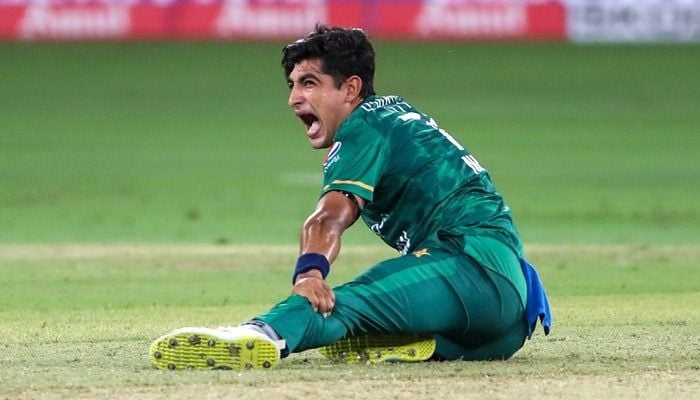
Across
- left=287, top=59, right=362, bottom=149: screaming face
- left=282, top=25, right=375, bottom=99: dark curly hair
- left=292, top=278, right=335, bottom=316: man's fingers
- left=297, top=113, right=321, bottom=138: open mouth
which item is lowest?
left=292, top=278, right=335, bottom=316: man's fingers

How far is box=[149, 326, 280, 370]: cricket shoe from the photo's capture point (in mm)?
6148

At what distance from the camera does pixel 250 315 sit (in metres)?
8.80

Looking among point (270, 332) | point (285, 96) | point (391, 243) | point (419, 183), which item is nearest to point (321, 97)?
point (419, 183)

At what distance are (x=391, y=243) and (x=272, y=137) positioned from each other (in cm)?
1651

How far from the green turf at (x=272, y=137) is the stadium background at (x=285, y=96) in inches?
2.1

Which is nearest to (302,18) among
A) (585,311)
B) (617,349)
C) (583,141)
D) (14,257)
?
(583,141)

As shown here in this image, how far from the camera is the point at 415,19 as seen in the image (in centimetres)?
2706

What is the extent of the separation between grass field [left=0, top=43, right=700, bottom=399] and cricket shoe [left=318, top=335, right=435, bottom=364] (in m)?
0.14

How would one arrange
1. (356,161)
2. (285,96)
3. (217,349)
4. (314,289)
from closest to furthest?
(217,349), (314,289), (356,161), (285,96)

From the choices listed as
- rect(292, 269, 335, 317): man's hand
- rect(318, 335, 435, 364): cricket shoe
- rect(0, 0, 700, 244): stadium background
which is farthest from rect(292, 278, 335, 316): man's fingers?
rect(0, 0, 700, 244): stadium background

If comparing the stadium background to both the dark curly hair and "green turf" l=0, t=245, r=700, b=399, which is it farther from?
the dark curly hair

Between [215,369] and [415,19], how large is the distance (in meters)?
21.3

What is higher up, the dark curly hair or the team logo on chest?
the dark curly hair

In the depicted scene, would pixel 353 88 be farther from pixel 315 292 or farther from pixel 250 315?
pixel 250 315
